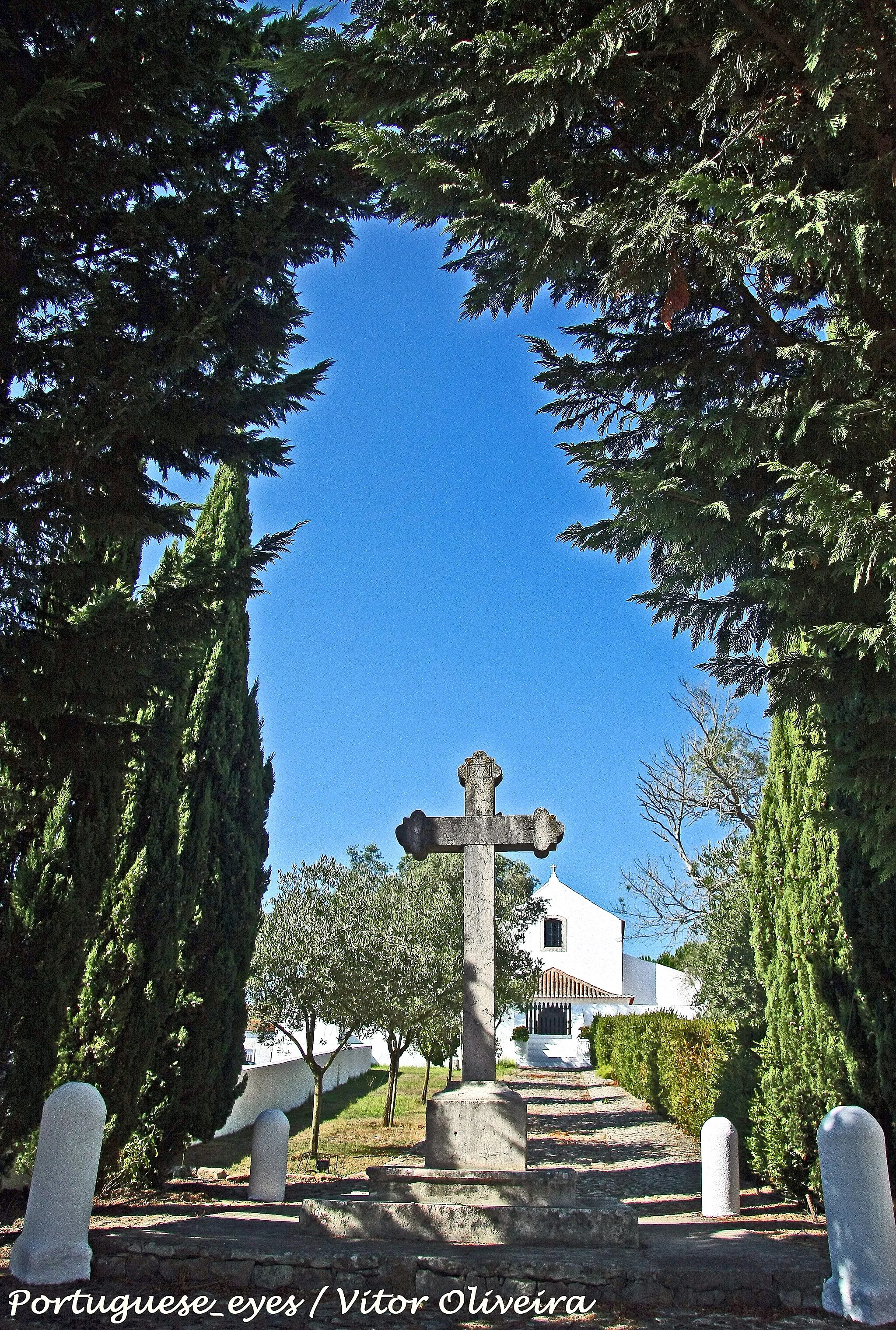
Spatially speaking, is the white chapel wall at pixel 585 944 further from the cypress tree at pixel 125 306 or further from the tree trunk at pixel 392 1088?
the cypress tree at pixel 125 306

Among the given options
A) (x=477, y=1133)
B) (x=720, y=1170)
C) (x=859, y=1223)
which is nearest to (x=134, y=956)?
(x=477, y=1133)

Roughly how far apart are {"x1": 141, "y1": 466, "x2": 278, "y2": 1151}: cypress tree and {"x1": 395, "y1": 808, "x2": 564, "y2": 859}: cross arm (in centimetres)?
310

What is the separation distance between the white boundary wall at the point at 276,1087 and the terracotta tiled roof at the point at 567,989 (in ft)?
46.7

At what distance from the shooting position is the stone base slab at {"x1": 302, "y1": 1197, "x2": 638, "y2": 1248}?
6.04 meters

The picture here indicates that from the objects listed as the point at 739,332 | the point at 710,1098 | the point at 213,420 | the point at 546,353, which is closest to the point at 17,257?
the point at 213,420

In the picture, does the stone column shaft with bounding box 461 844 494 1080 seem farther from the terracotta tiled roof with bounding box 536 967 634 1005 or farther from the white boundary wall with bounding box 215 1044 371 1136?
the terracotta tiled roof with bounding box 536 967 634 1005

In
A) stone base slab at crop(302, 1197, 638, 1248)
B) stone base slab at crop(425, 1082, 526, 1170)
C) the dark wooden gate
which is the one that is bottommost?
stone base slab at crop(302, 1197, 638, 1248)

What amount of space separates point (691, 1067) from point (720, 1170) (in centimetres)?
612

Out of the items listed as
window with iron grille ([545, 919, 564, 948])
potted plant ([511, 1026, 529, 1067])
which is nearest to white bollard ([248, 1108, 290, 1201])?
potted plant ([511, 1026, 529, 1067])

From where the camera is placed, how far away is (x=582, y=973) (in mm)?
42656

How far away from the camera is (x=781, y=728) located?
902 cm

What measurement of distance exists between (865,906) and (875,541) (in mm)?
4657

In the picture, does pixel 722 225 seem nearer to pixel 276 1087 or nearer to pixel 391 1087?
pixel 391 1087

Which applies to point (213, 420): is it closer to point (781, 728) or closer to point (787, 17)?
point (787, 17)
